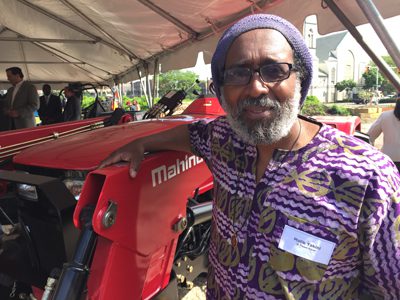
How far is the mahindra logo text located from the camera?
155 cm

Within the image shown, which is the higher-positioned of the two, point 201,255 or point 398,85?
point 398,85

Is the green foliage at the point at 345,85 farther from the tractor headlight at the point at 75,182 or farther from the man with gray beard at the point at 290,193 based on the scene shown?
the man with gray beard at the point at 290,193

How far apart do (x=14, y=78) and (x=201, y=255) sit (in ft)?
16.5

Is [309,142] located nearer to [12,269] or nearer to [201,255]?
[201,255]

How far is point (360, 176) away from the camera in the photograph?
0.94 m

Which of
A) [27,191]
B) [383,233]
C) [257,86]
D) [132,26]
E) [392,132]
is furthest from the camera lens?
[132,26]

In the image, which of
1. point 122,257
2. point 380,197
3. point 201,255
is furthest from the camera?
point 201,255

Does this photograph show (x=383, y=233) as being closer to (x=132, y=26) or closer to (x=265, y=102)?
(x=265, y=102)

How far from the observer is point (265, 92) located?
1.06m

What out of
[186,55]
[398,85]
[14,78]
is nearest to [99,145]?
[398,85]

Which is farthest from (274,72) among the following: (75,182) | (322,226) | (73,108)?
(73,108)

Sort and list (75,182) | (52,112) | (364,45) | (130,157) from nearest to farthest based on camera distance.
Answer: (130,157) < (75,182) < (364,45) < (52,112)

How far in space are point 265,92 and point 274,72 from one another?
7 centimetres

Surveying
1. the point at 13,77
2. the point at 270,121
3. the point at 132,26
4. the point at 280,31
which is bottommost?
the point at 270,121
